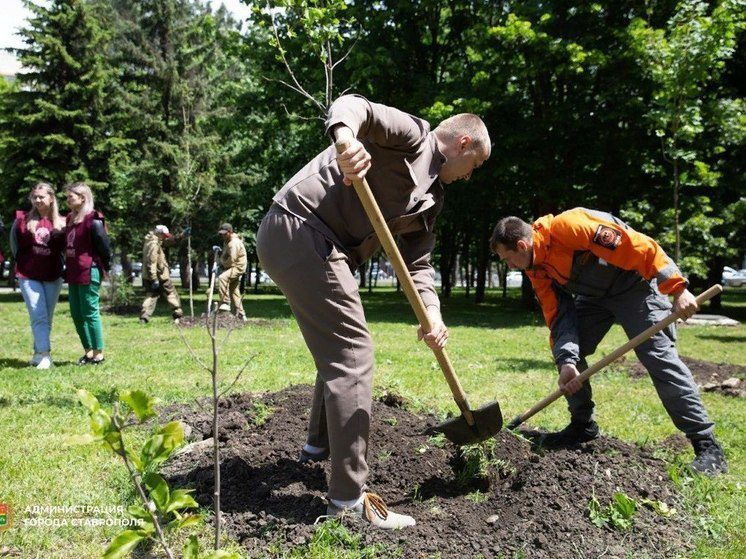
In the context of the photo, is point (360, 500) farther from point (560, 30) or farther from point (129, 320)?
point (560, 30)

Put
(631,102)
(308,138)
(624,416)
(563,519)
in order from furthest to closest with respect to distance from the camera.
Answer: (308,138), (631,102), (624,416), (563,519)

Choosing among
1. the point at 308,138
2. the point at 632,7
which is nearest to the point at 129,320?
the point at 308,138

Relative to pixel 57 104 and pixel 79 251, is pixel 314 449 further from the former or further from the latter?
pixel 57 104

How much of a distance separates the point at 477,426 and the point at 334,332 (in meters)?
1.12

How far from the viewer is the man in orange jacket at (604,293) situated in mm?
3766

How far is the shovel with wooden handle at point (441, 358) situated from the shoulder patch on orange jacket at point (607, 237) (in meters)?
1.28

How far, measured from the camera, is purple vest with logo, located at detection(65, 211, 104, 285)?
22.3 feet

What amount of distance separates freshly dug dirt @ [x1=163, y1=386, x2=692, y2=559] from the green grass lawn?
36 centimetres

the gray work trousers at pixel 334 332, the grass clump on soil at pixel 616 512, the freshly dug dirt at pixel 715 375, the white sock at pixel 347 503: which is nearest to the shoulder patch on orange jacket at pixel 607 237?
the grass clump on soil at pixel 616 512

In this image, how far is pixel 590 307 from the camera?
14.0ft

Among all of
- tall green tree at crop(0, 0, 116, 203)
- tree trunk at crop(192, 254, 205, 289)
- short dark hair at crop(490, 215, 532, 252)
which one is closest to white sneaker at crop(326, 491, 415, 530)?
short dark hair at crop(490, 215, 532, 252)

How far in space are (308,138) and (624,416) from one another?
1599 centimetres

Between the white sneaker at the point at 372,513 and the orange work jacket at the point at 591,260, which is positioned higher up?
the orange work jacket at the point at 591,260

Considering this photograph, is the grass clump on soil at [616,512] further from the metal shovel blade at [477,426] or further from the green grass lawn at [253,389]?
the metal shovel blade at [477,426]
